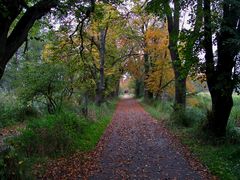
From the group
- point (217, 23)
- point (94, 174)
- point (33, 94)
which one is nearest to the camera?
point (94, 174)

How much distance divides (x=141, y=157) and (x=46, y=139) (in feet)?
10.6

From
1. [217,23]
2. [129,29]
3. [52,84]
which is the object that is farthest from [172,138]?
[129,29]

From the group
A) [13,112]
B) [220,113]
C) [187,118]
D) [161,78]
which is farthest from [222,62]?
[161,78]

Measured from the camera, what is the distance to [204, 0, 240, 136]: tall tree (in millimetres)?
10219

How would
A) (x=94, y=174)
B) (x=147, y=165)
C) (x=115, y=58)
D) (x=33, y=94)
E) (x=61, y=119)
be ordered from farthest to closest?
(x=115, y=58) → (x=33, y=94) → (x=61, y=119) → (x=147, y=165) → (x=94, y=174)

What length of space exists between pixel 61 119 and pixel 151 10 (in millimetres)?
5776

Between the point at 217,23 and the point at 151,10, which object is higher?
the point at 151,10

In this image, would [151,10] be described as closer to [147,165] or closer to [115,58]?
[147,165]

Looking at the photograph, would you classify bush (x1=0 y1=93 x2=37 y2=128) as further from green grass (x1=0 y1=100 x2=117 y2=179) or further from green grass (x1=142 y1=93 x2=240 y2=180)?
green grass (x1=142 y1=93 x2=240 y2=180)

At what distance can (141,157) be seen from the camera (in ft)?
32.3

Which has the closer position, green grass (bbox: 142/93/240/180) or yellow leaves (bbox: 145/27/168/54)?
green grass (bbox: 142/93/240/180)

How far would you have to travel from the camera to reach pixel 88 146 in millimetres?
11336

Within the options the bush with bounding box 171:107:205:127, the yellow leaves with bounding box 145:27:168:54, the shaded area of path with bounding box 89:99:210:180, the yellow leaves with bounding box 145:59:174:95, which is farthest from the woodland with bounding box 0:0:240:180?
the yellow leaves with bounding box 145:59:174:95

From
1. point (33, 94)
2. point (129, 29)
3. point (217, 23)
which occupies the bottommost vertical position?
point (33, 94)
